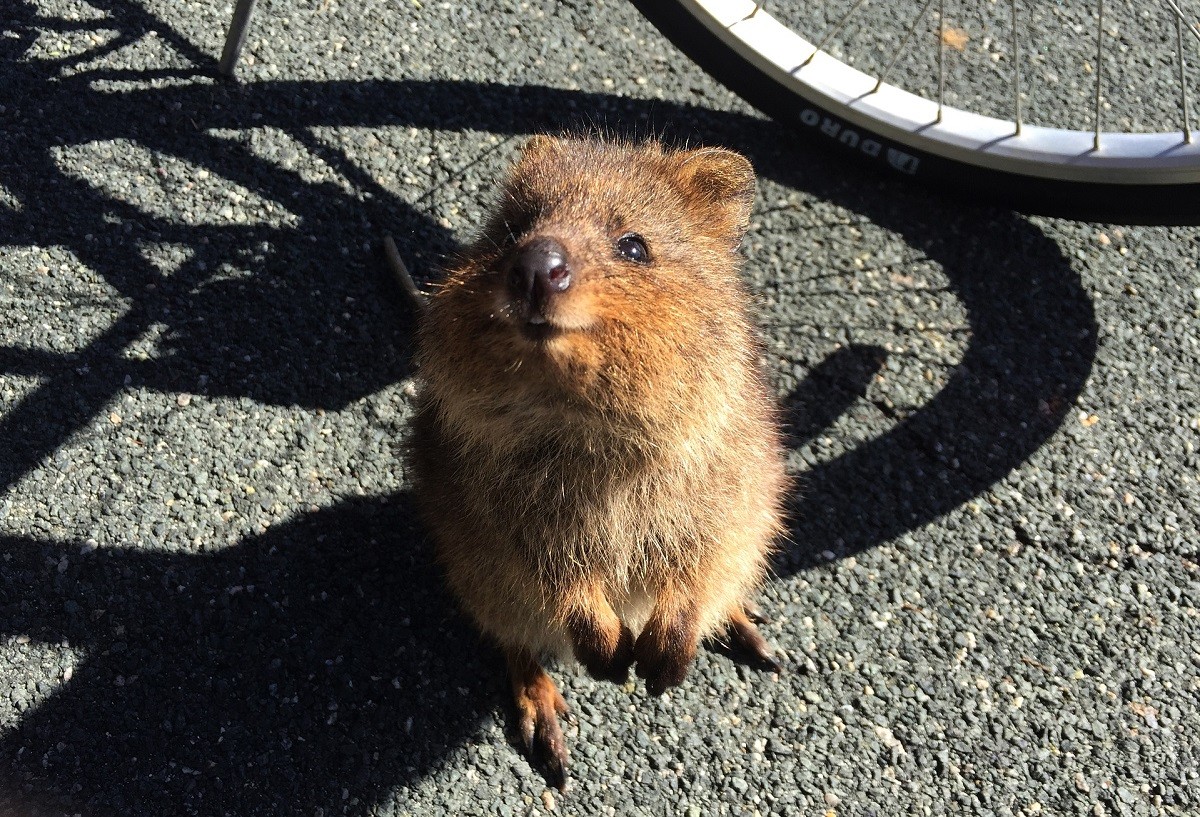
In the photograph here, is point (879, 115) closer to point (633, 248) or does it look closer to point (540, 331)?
point (633, 248)

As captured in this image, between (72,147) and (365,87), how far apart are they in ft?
4.08

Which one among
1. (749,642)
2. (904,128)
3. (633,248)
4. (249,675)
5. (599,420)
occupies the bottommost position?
(249,675)

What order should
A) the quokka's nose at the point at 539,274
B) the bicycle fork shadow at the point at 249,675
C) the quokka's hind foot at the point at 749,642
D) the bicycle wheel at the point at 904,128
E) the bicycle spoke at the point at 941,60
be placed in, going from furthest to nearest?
the bicycle spoke at the point at 941,60 < the bicycle wheel at the point at 904,128 < the quokka's hind foot at the point at 749,642 < the bicycle fork shadow at the point at 249,675 < the quokka's nose at the point at 539,274

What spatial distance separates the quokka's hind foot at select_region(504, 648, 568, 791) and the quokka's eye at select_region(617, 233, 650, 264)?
1338 millimetres

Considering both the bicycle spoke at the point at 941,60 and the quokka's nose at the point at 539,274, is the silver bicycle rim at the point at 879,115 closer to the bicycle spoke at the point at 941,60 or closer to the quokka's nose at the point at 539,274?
the bicycle spoke at the point at 941,60

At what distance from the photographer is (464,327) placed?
2.38 m

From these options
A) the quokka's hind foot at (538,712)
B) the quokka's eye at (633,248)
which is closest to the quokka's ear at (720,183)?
the quokka's eye at (633,248)

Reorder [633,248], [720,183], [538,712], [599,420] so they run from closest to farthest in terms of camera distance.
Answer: [599,420] → [633,248] → [720,183] → [538,712]

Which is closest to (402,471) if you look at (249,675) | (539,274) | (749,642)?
(249,675)

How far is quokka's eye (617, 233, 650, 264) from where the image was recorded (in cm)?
251

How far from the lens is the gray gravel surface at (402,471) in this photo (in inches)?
119

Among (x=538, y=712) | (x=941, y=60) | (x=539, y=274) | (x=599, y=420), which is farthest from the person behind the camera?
(x=941, y=60)

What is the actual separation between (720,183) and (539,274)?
3.49 ft

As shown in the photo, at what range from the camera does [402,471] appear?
11.8ft
